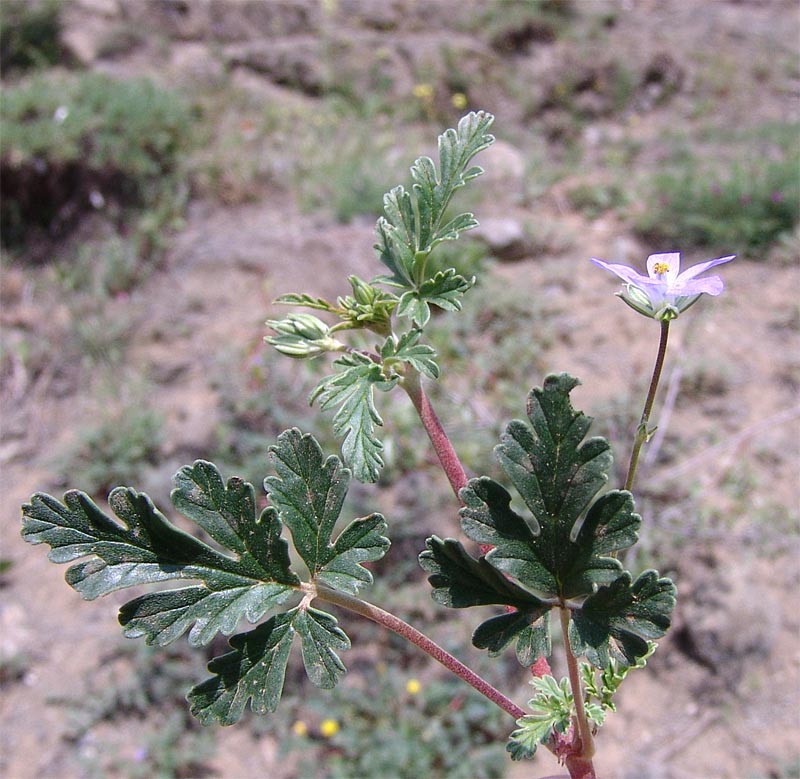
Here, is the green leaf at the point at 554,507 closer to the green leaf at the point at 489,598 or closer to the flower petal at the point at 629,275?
the green leaf at the point at 489,598

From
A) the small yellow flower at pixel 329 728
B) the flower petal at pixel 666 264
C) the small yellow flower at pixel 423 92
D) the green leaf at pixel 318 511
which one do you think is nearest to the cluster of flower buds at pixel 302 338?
the green leaf at pixel 318 511

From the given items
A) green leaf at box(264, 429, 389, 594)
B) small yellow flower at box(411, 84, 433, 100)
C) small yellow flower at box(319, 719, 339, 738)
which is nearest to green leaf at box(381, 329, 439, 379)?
green leaf at box(264, 429, 389, 594)

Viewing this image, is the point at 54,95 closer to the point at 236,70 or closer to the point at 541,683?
the point at 236,70

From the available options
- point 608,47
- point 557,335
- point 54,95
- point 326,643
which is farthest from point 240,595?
point 608,47

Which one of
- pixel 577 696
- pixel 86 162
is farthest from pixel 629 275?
pixel 86 162

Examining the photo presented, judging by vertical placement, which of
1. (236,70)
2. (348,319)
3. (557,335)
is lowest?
(557,335)

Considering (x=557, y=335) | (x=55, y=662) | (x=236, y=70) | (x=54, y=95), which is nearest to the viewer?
(x=55, y=662)
